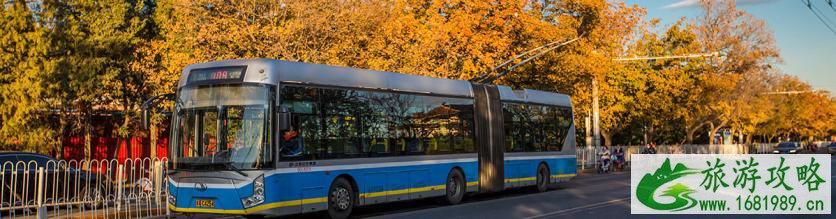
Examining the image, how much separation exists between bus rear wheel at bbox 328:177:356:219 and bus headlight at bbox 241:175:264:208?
1917 mm

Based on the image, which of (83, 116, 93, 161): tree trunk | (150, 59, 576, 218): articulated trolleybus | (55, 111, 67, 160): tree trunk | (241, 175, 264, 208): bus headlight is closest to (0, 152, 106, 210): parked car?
(150, 59, 576, 218): articulated trolleybus

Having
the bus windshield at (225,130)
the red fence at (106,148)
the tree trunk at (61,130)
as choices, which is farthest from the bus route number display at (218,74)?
the red fence at (106,148)

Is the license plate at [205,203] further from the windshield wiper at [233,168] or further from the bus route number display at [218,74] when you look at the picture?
the bus route number display at [218,74]

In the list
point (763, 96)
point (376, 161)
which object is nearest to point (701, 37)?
point (763, 96)

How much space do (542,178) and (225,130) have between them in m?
12.8

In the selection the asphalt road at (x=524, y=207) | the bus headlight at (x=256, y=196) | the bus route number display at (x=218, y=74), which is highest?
the bus route number display at (x=218, y=74)

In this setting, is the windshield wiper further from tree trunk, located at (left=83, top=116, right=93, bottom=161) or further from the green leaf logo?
tree trunk, located at (left=83, top=116, right=93, bottom=161)

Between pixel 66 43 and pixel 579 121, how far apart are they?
33968 millimetres

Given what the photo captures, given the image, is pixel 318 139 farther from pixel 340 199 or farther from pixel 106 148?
pixel 106 148

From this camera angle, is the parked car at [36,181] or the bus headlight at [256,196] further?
the parked car at [36,181]

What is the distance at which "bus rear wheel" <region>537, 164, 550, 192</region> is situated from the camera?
25641 mm

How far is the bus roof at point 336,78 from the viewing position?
1553 cm

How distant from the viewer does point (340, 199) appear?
56.2ft

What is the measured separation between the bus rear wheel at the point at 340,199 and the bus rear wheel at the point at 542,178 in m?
9.39
